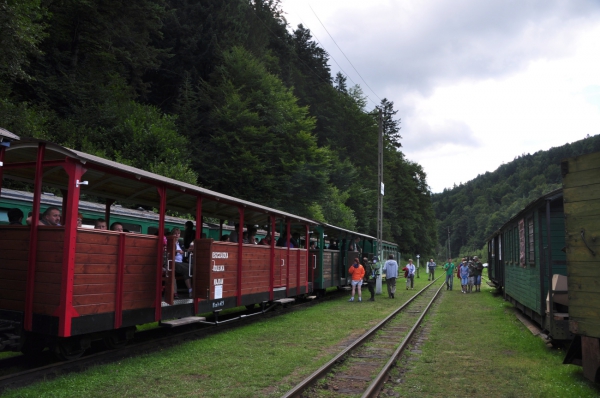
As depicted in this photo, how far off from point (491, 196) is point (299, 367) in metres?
155

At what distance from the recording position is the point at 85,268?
6.50 m

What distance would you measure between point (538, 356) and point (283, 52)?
44.2m

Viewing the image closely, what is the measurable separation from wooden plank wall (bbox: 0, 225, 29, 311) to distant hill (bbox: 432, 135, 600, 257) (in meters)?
115

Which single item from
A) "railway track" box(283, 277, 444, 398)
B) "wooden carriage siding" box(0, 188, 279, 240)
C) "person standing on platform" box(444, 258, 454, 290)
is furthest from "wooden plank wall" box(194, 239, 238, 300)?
"person standing on platform" box(444, 258, 454, 290)

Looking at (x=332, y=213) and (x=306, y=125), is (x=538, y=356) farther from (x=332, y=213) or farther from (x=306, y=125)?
(x=332, y=213)

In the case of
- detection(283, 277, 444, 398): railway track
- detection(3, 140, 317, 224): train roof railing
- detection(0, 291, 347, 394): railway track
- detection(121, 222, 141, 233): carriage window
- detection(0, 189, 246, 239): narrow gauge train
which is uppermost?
detection(3, 140, 317, 224): train roof railing

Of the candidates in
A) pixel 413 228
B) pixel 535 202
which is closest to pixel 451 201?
pixel 413 228

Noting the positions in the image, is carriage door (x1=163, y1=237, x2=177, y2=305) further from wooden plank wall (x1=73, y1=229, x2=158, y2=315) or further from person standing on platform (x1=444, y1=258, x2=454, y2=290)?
person standing on platform (x1=444, y1=258, x2=454, y2=290)

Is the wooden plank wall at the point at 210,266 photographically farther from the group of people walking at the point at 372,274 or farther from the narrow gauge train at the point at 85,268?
the group of people walking at the point at 372,274

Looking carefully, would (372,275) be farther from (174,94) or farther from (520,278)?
(174,94)

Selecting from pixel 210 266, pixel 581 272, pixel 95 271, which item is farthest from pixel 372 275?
pixel 95 271

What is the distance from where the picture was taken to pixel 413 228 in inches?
2522

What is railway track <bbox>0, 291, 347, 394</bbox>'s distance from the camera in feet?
19.9

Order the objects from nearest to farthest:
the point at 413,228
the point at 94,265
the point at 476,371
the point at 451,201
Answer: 1. the point at 94,265
2. the point at 476,371
3. the point at 413,228
4. the point at 451,201
